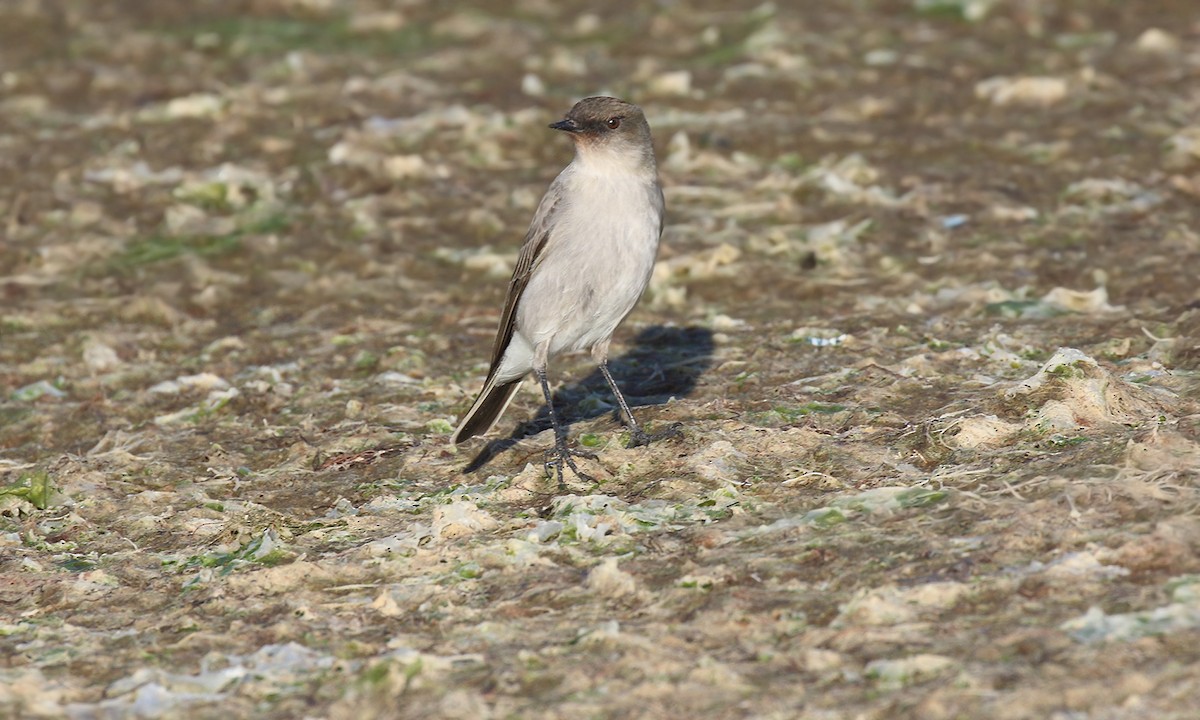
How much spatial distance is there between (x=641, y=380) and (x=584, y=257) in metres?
1.79

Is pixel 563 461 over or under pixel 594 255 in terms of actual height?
under

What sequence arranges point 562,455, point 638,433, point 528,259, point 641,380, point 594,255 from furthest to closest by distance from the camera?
1. point 641,380
2. point 528,259
3. point 594,255
4. point 638,433
5. point 562,455

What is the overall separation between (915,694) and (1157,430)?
2533 millimetres

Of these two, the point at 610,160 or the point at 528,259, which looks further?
the point at 528,259

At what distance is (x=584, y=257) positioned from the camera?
866 cm

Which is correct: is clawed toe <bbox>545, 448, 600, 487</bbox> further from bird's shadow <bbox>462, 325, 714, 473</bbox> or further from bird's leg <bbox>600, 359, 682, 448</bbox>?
bird's shadow <bbox>462, 325, 714, 473</bbox>

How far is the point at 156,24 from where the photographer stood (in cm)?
1834

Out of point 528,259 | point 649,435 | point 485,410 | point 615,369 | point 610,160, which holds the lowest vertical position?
point 615,369

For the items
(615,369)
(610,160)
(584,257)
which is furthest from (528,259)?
(615,369)

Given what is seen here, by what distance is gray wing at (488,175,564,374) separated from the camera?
29.4ft

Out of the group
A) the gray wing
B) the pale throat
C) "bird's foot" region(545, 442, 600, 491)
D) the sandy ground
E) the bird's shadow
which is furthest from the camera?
the bird's shadow

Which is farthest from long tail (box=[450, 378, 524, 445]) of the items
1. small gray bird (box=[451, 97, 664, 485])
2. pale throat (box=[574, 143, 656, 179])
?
pale throat (box=[574, 143, 656, 179])

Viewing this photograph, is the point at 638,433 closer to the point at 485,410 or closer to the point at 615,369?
the point at 485,410

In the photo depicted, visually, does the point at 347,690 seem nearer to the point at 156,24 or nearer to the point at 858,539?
the point at 858,539
